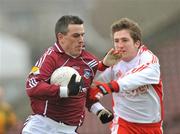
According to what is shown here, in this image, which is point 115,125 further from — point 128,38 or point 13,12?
point 13,12

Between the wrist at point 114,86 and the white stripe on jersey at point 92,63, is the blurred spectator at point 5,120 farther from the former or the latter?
the wrist at point 114,86

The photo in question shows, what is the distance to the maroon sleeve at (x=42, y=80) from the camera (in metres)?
8.96

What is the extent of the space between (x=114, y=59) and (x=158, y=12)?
12.1 m

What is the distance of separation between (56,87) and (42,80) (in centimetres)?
21

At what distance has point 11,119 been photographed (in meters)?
15.2

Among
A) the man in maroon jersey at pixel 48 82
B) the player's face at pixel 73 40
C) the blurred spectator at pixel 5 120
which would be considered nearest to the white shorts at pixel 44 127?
the man in maroon jersey at pixel 48 82

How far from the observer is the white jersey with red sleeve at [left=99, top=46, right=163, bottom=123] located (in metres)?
9.60

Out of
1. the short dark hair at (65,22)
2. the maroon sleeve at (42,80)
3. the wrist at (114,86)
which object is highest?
the short dark hair at (65,22)

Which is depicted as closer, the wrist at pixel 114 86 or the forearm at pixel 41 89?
the forearm at pixel 41 89

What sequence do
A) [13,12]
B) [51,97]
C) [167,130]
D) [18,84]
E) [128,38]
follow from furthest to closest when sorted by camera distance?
[13,12]
[18,84]
[167,130]
[128,38]
[51,97]

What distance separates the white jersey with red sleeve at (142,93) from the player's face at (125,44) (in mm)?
90

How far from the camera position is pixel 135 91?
9766 millimetres

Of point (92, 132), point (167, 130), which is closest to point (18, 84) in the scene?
point (92, 132)

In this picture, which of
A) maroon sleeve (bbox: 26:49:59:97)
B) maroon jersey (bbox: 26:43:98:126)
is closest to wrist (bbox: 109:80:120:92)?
maroon jersey (bbox: 26:43:98:126)
